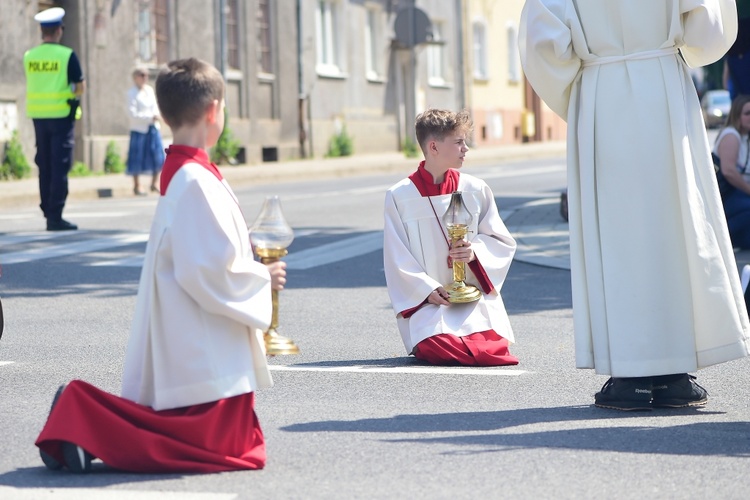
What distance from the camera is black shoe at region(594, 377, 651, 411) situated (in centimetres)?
599

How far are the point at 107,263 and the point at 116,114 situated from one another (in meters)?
14.1

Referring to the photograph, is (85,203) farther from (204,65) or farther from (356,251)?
(204,65)

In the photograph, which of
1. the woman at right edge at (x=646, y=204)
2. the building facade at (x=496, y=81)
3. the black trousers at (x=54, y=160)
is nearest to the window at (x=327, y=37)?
the building facade at (x=496, y=81)

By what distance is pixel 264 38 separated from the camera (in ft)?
107

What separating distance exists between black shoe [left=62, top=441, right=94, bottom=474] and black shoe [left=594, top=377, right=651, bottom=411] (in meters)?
2.23

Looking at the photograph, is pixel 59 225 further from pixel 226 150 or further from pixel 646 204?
pixel 226 150

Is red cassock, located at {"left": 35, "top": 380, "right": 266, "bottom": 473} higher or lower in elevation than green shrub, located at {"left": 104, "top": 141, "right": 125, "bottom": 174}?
lower

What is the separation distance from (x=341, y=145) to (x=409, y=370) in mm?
27602

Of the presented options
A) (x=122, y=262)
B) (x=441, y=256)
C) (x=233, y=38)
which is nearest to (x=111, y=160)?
Result: (x=233, y=38)

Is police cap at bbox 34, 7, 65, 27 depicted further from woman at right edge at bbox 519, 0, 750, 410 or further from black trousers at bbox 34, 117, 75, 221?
woman at right edge at bbox 519, 0, 750, 410

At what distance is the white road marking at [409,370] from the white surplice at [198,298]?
7.24 ft

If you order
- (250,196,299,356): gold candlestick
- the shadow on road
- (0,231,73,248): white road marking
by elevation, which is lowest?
the shadow on road

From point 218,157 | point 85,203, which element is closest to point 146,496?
point 85,203

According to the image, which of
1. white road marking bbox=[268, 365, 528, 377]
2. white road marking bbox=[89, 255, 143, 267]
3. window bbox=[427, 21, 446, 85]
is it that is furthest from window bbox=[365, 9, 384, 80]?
white road marking bbox=[268, 365, 528, 377]
